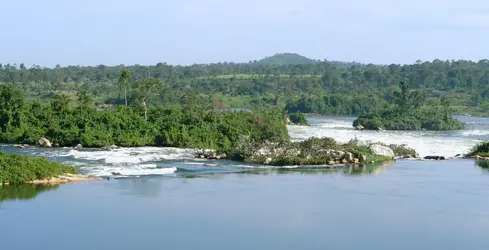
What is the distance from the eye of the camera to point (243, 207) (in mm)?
22750

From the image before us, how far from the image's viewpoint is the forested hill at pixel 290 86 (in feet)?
279

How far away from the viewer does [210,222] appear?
2066cm

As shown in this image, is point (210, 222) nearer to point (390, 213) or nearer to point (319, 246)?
point (319, 246)

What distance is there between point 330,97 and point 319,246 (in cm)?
6920

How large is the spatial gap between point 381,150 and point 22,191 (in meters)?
18.4

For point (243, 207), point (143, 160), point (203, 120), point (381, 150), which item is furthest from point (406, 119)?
point (243, 207)

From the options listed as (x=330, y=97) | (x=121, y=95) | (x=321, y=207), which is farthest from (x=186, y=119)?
(x=330, y=97)

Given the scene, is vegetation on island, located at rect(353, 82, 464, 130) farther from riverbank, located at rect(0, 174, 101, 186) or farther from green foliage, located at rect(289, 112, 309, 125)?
riverbank, located at rect(0, 174, 101, 186)

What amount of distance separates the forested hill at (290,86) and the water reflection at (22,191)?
158 feet

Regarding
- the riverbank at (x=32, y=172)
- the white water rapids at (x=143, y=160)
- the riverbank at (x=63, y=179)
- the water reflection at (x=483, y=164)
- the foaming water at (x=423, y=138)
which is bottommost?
the foaming water at (x=423, y=138)

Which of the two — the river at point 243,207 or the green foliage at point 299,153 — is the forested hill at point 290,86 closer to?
the green foliage at point 299,153

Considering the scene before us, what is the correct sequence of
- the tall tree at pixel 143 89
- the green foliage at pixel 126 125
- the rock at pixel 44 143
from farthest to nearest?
Result: the tall tree at pixel 143 89 → the green foliage at pixel 126 125 → the rock at pixel 44 143

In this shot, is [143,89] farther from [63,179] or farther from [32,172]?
[32,172]

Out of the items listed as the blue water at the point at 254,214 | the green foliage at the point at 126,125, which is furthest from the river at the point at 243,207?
the green foliage at the point at 126,125
